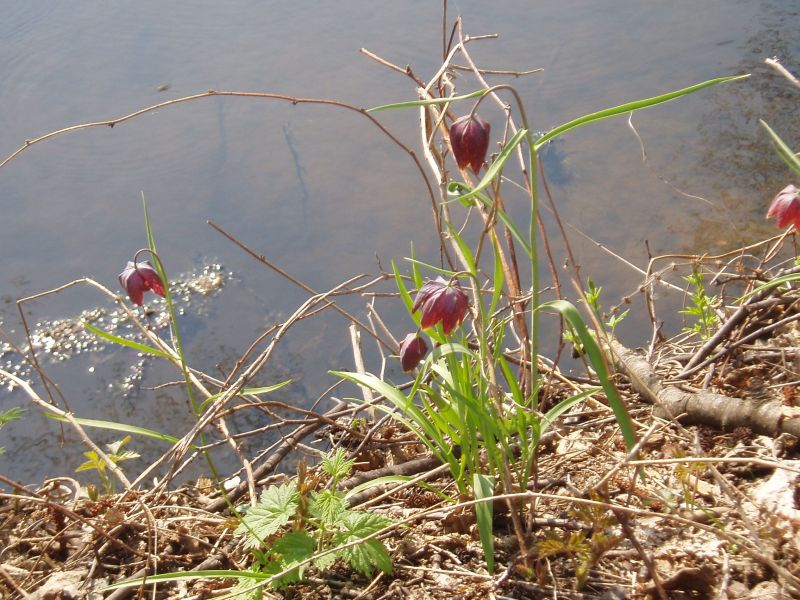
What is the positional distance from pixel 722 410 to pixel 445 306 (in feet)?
2.95

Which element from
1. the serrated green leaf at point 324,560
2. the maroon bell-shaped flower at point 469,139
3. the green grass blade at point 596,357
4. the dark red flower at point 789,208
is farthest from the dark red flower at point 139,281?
the dark red flower at point 789,208

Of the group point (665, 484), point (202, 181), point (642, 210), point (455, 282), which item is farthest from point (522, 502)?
point (202, 181)

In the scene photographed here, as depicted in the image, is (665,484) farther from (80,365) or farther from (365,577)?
(80,365)

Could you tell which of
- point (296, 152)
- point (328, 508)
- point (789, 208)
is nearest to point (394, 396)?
point (328, 508)

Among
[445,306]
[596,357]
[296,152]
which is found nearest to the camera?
[596,357]

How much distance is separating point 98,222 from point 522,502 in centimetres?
331

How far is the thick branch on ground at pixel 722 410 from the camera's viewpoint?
1938 mm

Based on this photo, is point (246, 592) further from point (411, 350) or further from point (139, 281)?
point (139, 281)

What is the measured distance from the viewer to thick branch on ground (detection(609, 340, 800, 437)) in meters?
1.94

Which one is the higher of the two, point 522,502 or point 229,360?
point 522,502

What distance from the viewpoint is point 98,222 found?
14.4 ft

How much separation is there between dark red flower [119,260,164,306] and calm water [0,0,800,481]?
5.09 feet

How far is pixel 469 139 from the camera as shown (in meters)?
1.51

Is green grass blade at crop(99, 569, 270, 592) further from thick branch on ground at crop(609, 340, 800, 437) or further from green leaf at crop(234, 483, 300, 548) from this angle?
thick branch on ground at crop(609, 340, 800, 437)
